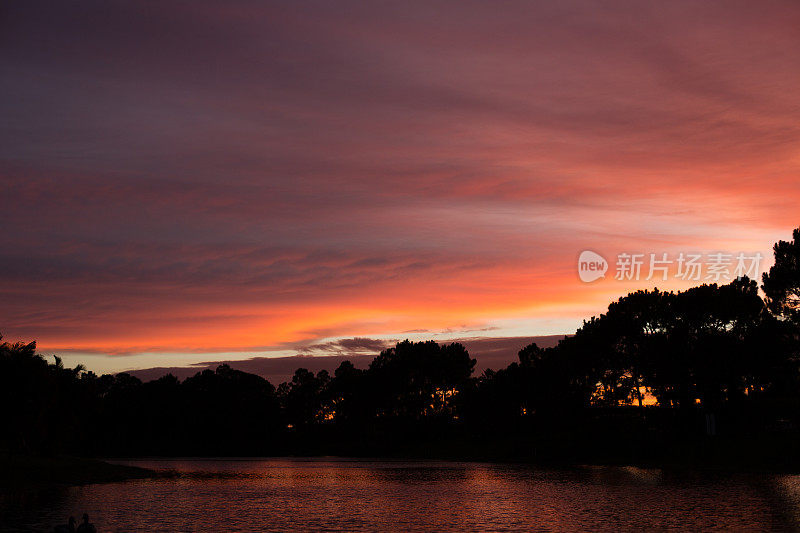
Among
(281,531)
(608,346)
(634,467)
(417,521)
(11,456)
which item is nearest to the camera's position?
(281,531)

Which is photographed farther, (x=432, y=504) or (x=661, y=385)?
(x=661, y=385)

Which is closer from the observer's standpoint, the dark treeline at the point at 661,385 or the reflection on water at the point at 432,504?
the reflection on water at the point at 432,504

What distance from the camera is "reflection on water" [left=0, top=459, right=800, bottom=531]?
46.3 meters

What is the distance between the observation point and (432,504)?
60156mm

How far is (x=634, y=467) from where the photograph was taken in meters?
103

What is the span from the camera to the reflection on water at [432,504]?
46281 mm

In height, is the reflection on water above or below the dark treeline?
below

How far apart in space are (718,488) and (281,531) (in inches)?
1577

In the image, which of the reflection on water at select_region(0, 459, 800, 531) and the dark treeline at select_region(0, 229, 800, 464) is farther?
the dark treeline at select_region(0, 229, 800, 464)

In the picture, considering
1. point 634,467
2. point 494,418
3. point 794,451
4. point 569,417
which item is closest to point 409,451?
point 494,418

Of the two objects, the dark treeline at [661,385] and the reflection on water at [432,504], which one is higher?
the dark treeline at [661,385]

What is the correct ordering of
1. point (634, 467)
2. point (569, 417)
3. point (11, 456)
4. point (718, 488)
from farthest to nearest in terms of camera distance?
1. point (569, 417)
2. point (634, 467)
3. point (11, 456)
4. point (718, 488)

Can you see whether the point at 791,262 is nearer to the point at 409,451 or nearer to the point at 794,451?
the point at 794,451

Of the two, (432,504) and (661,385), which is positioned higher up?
(661,385)
